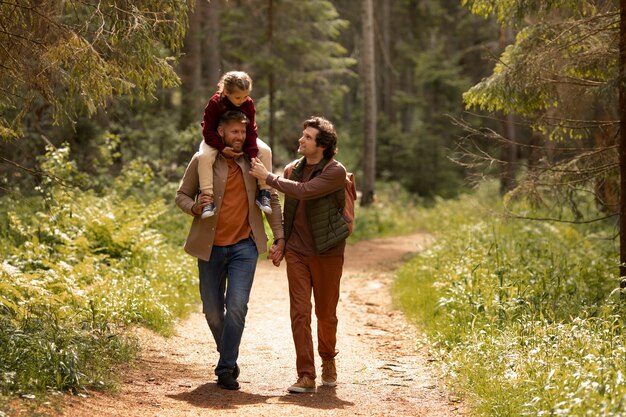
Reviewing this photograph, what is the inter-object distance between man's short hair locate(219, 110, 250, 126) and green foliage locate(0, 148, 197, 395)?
2.12 meters

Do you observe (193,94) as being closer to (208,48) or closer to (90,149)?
(208,48)

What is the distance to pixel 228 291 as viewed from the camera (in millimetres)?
6531

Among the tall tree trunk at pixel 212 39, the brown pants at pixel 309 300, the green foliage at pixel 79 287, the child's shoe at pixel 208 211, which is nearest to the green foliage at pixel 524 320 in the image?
the brown pants at pixel 309 300

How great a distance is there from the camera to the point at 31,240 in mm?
10266

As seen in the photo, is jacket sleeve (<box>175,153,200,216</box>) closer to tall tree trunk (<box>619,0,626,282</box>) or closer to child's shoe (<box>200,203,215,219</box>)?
child's shoe (<box>200,203,215,219</box>)

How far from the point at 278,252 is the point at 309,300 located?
19.4 inches

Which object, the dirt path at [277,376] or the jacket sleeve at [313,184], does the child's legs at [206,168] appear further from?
the dirt path at [277,376]

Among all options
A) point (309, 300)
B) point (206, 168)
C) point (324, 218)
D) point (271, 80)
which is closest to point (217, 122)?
point (206, 168)

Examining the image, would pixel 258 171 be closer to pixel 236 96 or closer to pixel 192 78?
pixel 236 96

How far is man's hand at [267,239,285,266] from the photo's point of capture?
6688 millimetres

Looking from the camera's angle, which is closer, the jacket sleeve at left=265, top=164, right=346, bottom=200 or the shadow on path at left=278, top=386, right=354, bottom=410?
the shadow on path at left=278, top=386, right=354, bottom=410

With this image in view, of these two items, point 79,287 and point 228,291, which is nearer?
point 228,291

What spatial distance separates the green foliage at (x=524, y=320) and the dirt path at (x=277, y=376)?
342mm

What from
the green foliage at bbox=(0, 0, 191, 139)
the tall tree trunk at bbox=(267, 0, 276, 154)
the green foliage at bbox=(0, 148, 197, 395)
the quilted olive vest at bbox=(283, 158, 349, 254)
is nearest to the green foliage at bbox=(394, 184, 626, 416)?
the quilted olive vest at bbox=(283, 158, 349, 254)
